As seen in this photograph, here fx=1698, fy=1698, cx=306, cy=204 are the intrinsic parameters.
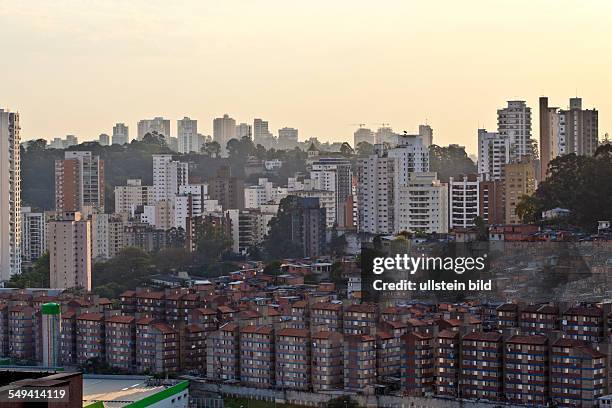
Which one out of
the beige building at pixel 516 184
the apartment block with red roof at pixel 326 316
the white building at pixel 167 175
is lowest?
the apartment block with red roof at pixel 326 316

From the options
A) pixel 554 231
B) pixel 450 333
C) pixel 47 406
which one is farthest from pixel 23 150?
pixel 47 406

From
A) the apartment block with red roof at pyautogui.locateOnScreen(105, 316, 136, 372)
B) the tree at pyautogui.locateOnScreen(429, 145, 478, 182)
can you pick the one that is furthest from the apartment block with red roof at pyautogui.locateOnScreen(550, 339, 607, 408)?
the tree at pyautogui.locateOnScreen(429, 145, 478, 182)

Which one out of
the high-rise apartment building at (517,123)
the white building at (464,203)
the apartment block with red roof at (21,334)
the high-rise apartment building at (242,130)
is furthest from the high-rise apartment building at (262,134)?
the apartment block with red roof at (21,334)

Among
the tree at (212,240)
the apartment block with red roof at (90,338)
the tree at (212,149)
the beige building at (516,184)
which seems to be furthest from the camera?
the tree at (212,149)

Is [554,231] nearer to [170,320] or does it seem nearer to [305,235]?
[170,320]

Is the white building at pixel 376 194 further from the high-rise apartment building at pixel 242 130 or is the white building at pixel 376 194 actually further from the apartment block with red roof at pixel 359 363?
the high-rise apartment building at pixel 242 130

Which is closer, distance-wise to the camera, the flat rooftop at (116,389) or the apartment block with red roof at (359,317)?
the flat rooftop at (116,389)

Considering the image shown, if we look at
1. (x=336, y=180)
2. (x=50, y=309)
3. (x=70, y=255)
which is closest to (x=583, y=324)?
(x=50, y=309)
